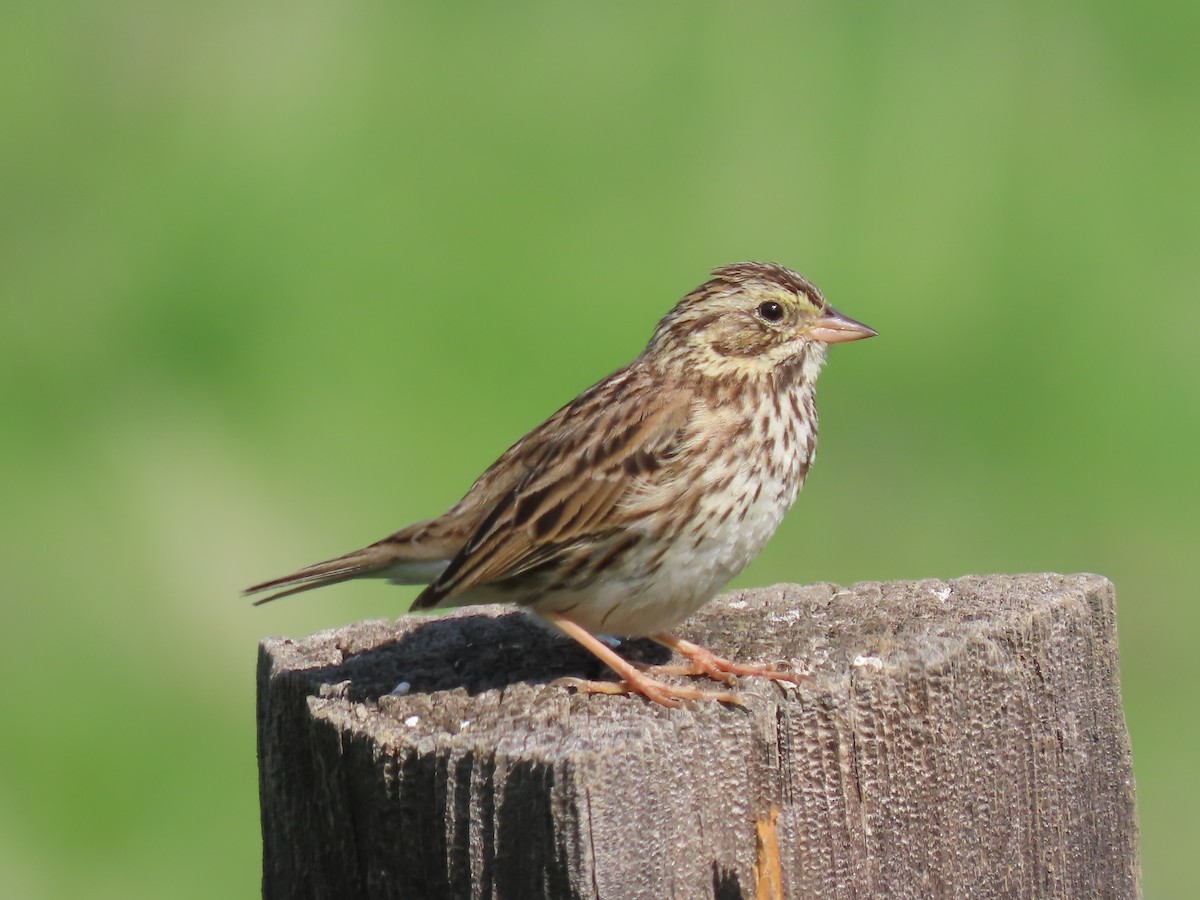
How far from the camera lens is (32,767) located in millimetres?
8195

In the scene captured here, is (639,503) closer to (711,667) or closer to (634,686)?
(711,667)

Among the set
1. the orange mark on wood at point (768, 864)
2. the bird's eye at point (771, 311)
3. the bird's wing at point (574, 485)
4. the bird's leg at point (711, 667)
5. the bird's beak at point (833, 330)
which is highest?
the bird's eye at point (771, 311)

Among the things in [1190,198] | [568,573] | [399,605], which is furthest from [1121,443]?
[568,573]

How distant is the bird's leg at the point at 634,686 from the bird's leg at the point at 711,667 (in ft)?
0.28

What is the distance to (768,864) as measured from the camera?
391 cm

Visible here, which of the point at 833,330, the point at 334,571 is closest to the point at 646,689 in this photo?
the point at 334,571

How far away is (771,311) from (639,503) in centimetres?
87

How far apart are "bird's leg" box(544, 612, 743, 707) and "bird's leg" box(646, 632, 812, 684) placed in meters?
0.08

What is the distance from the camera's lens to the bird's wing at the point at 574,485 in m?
5.16

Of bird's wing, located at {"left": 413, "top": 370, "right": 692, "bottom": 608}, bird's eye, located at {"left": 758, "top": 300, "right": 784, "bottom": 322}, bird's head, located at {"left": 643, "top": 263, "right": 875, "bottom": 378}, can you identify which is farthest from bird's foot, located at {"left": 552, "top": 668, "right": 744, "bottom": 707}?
bird's eye, located at {"left": 758, "top": 300, "right": 784, "bottom": 322}

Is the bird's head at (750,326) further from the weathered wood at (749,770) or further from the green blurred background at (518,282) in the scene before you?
the green blurred background at (518,282)

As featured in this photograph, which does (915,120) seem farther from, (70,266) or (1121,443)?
(70,266)

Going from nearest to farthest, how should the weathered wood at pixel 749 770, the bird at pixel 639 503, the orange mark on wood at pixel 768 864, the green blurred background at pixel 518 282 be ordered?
the weathered wood at pixel 749 770, the orange mark on wood at pixel 768 864, the bird at pixel 639 503, the green blurred background at pixel 518 282

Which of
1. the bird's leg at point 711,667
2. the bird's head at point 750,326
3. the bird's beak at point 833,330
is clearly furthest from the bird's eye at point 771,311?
the bird's leg at point 711,667
